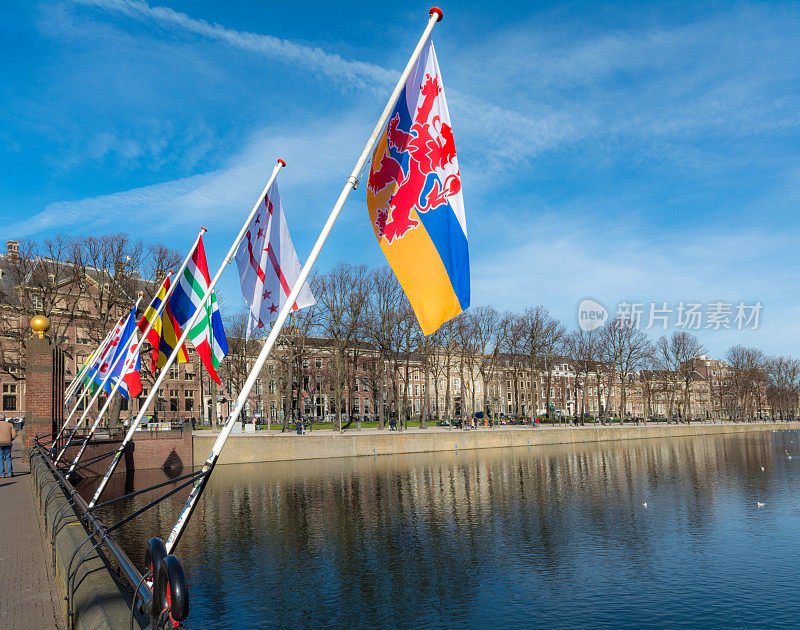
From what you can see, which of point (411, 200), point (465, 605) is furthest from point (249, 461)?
point (411, 200)

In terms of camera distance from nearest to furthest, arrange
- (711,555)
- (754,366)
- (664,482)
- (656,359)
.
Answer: (711,555), (664,482), (656,359), (754,366)

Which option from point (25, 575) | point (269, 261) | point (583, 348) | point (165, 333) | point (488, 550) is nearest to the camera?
point (25, 575)

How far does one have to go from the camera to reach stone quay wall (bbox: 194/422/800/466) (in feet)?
174

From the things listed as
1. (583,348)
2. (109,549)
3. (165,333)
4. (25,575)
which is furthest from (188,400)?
(109,549)

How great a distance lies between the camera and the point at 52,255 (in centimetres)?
5669

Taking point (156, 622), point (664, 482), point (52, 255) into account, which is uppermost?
point (52, 255)

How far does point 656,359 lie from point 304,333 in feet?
229

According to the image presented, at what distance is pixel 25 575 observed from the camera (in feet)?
38.4

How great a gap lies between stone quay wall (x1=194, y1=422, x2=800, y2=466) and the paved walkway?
1341 inches

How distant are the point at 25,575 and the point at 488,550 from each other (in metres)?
14.9

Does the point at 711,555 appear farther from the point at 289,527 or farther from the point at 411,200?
the point at 411,200

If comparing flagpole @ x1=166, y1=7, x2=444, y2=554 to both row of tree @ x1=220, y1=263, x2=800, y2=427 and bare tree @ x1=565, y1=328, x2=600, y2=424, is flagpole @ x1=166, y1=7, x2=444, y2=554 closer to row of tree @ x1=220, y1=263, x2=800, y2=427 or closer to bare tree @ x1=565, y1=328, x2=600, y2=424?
row of tree @ x1=220, y1=263, x2=800, y2=427

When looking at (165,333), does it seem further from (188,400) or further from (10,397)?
(188,400)

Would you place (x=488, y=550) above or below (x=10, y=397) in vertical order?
below
